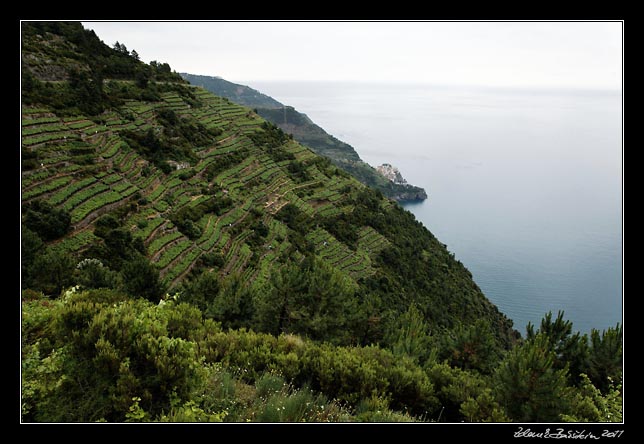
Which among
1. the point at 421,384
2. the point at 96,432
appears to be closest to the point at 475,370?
the point at 421,384

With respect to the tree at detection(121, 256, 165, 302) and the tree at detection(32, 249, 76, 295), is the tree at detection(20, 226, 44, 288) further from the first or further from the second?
the tree at detection(121, 256, 165, 302)

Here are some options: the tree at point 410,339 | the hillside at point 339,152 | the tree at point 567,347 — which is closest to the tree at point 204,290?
the tree at point 410,339

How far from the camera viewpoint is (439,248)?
52719 millimetres

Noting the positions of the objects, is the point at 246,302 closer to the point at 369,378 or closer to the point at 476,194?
the point at 369,378

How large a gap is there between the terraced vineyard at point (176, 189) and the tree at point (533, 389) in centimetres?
1953

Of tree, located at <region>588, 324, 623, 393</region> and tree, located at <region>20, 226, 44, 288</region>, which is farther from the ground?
tree, located at <region>20, 226, 44, 288</region>

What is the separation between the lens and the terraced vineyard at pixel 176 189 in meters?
23.1

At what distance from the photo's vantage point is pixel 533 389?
7965 mm

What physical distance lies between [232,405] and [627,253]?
603 centimetres

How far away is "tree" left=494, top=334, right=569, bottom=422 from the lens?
303 inches

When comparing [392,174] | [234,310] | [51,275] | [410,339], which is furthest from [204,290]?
[392,174]
